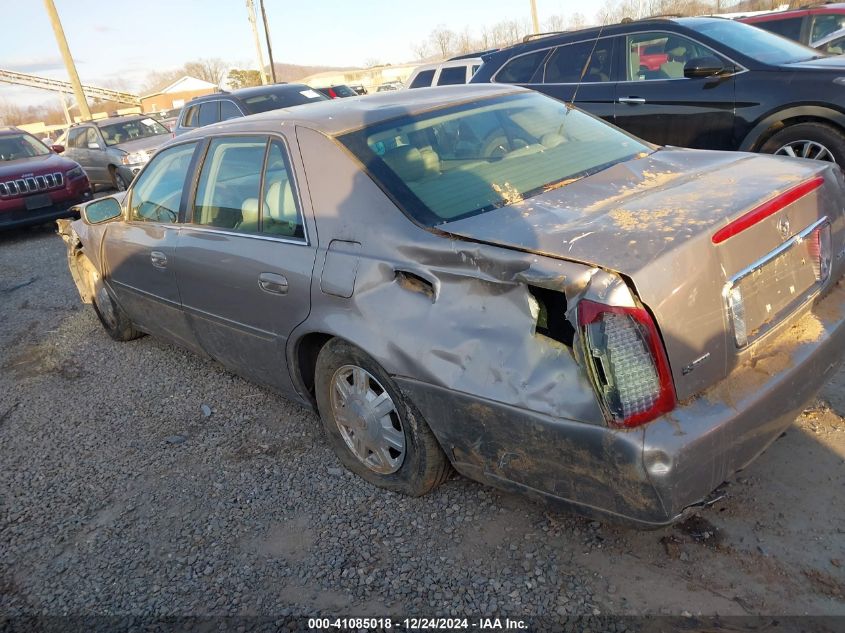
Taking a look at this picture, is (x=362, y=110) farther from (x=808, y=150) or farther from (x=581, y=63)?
(x=581, y=63)

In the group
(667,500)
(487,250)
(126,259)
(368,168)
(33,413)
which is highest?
(368,168)

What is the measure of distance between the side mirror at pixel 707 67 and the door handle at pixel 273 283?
452 cm

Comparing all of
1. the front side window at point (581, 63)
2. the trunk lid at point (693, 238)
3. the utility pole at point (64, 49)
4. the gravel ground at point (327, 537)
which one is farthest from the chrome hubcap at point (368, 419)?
the utility pole at point (64, 49)

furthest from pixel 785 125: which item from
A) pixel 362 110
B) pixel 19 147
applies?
pixel 19 147

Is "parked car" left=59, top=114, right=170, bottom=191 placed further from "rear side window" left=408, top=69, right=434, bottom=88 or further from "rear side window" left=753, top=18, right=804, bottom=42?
"rear side window" left=753, top=18, right=804, bottom=42

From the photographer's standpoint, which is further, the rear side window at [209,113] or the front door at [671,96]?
the rear side window at [209,113]

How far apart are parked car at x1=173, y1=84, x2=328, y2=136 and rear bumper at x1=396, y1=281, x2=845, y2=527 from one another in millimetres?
9181

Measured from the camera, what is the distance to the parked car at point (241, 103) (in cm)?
1059

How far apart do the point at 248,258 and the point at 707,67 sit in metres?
4.53

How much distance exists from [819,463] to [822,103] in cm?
370

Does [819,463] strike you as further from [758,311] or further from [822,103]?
[822,103]

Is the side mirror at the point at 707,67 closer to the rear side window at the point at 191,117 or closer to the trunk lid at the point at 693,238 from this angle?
the trunk lid at the point at 693,238

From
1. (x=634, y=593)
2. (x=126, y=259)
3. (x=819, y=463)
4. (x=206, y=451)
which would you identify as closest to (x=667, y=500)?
(x=634, y=593)

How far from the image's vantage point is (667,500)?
1978 millimetres
